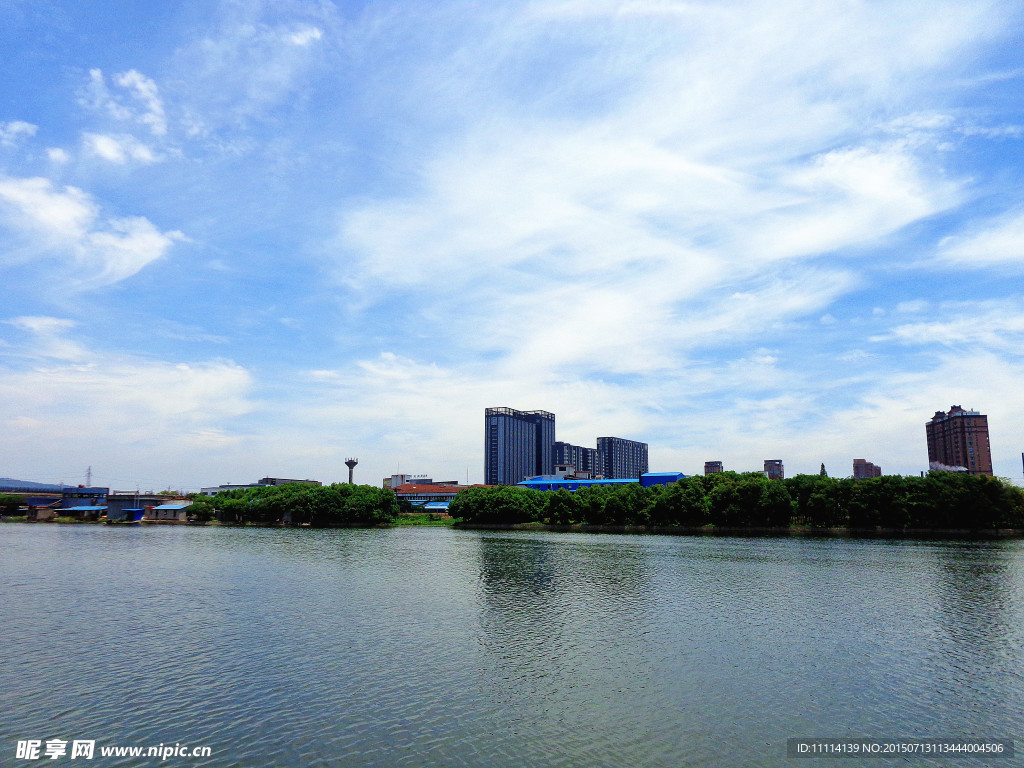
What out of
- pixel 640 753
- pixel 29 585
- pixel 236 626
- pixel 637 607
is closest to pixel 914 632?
pixel 637 607

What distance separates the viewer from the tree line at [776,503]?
282 feet

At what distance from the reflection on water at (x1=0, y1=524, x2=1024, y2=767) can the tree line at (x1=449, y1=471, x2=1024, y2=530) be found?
47.9 m

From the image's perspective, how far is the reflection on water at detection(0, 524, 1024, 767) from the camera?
1623cm

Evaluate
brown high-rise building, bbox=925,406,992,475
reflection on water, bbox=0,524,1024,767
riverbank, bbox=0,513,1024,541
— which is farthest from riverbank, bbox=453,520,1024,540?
brown high-rise building, bbox=925,406,992,475

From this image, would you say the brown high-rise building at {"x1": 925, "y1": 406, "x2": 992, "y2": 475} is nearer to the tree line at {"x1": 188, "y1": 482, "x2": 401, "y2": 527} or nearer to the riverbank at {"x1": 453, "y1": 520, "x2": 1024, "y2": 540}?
the riverbank at {"x1": 453, "y1": 520, "x2": 1024, "y2": 540}

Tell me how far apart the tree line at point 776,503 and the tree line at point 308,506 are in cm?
1607

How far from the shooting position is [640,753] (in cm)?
1551

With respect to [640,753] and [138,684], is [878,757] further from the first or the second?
[138,684]

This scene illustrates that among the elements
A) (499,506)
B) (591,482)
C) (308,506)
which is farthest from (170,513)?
(591,482)

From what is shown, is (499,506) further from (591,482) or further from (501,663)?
(501,663)

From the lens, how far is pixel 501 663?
74.7 feet

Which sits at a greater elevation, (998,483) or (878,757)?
(998,483)

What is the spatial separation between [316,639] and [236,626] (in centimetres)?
466

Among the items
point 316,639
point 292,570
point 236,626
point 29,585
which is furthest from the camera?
point 292,570
